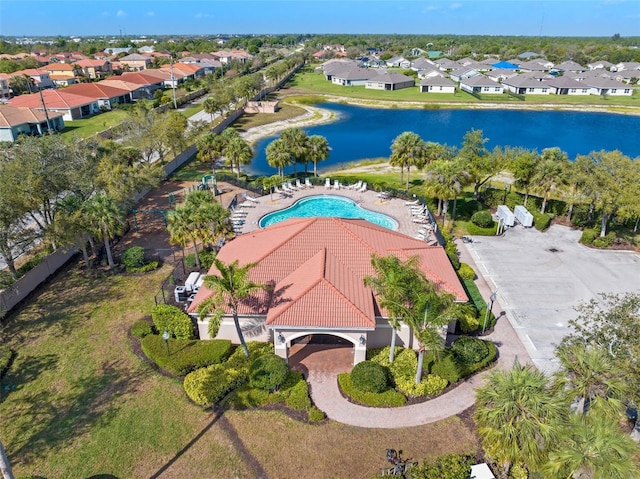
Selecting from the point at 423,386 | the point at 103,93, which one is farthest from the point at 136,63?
the point at 423,386

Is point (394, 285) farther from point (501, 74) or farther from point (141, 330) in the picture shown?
point (501, 74)

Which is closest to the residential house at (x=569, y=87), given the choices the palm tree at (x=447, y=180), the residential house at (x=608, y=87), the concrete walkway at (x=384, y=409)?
the residential house at (x=608, y=87)

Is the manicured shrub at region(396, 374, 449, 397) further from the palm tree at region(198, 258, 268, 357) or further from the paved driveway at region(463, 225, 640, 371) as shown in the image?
the palm tree at region(198, 258, 268, 357)

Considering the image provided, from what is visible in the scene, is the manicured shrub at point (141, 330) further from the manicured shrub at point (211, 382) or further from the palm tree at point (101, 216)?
the palm tree at point (101, 216)

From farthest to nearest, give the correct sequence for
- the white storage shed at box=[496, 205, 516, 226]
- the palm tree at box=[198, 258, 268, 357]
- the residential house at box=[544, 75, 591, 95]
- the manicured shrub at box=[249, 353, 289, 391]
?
the residential house at box=[544, 75, 591, 95] < the white storage shed at box=[496, 205, 516, 226] < the manicured shrub at box=[249, 353, 289, 391] < the palm tree at box=[198, 258, 268, 357]

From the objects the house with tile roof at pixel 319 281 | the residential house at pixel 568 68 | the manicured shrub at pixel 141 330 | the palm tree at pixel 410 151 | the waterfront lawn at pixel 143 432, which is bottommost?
the waterfront lawn at pixel 143 432

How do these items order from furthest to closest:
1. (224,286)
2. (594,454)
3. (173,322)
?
(173,322) < (224,286) < (594,454)

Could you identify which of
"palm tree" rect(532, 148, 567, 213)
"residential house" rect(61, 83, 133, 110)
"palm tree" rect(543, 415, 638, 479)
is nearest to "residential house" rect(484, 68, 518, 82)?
"palm tree" rect(532, 148, 567, 213)
